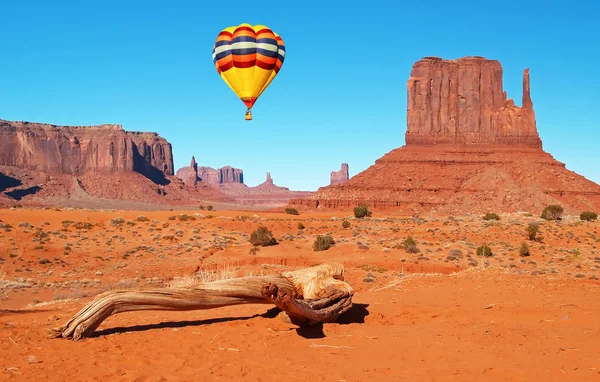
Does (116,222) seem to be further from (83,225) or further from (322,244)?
(322,244)

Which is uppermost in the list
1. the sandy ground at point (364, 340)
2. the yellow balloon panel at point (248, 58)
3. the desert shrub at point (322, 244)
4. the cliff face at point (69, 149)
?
the cliff face at point (69, 149)

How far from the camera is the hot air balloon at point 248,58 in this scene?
24047 mm

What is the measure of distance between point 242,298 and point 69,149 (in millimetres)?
172613

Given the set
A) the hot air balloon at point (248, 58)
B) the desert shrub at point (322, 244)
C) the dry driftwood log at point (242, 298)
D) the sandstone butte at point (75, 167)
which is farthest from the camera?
the sandstone butte at point (75, 167)

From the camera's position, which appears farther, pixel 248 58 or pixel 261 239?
pixel 261 239

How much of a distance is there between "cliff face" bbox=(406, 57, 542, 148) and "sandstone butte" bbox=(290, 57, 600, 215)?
200 mm

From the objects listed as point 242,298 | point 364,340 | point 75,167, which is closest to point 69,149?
point 75,167

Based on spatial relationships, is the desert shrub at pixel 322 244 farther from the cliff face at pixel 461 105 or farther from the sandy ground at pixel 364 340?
the cliff face at pixel 461 105

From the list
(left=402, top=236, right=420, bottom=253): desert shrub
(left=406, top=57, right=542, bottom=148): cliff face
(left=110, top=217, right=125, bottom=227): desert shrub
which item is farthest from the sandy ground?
(left=406, top=57, right=542, bottom=148): cliff face

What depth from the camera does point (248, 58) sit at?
→ 2408 cm

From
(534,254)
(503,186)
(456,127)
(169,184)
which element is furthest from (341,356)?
(169,184)

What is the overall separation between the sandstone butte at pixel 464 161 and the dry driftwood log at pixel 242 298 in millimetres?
74284

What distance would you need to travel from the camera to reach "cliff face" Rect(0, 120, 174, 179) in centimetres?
15738

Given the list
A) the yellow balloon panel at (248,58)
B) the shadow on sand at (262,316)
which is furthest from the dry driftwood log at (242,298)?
the yellow balloon panel at (248,58)
